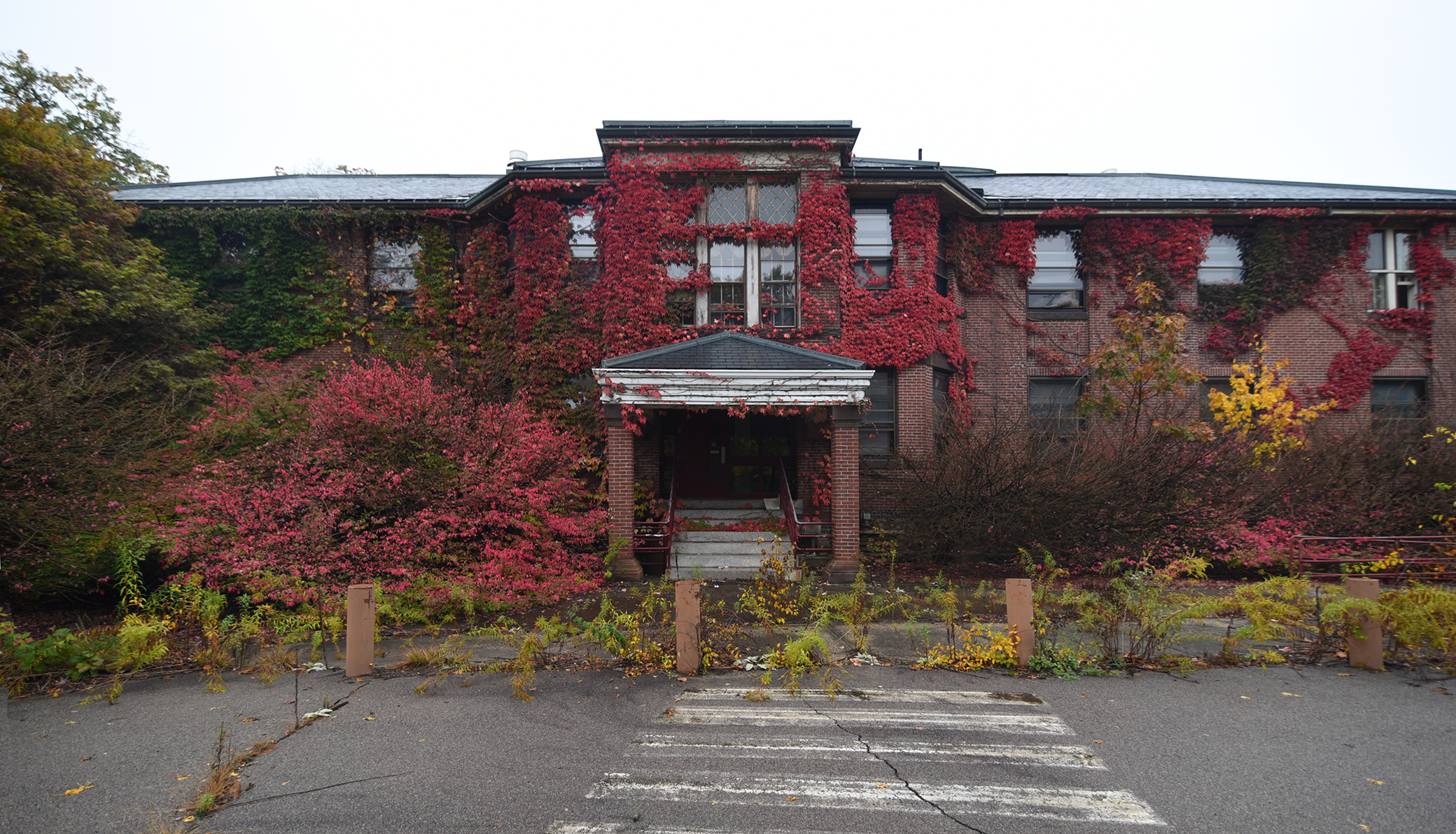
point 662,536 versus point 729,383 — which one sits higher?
point 729,383

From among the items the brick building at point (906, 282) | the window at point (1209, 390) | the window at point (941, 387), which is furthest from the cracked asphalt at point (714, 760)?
the window at point (1209, 390)

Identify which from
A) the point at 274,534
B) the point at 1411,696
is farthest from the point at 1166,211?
the point at 274,534

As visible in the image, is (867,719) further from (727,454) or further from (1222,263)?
(1222,263)

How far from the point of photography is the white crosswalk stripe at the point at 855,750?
443 centimetres

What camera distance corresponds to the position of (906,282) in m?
13.5

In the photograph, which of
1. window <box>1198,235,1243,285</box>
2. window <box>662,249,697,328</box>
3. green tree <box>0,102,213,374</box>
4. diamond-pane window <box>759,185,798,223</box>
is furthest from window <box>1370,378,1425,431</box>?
green tree <box>0,102,213,374</box>

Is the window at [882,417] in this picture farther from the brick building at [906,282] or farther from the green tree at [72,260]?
the green tree at [72,260]

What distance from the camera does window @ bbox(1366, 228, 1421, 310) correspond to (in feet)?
49.6

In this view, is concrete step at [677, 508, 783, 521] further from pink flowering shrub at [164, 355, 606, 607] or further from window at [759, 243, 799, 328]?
window at [759, 243, 799, 328]

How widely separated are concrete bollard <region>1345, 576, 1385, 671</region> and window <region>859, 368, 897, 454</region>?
7.72 meters

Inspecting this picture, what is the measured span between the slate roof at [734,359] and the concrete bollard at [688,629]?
487 cm

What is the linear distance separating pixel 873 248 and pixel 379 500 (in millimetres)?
10796

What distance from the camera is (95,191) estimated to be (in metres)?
12.2

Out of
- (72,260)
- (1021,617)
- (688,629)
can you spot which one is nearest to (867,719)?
(688,629)
